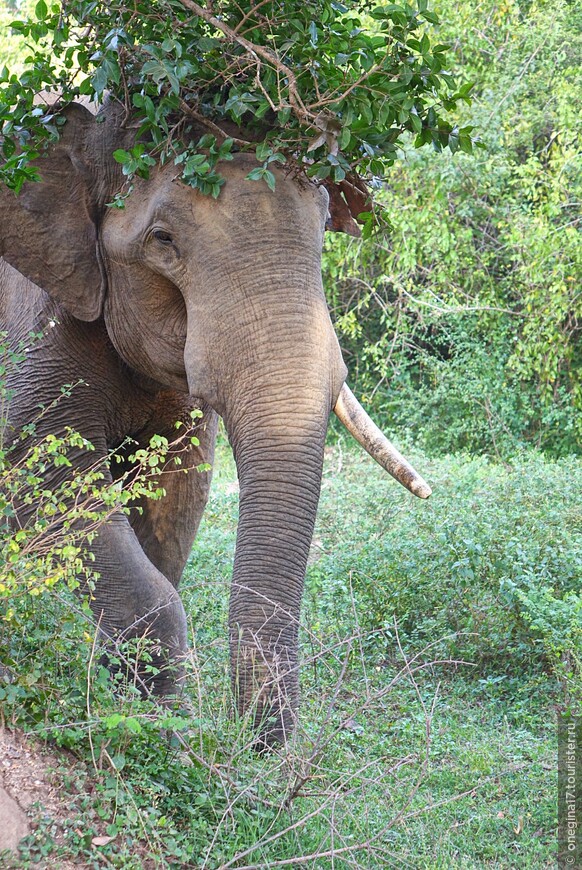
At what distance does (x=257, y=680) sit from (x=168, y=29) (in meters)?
2.54

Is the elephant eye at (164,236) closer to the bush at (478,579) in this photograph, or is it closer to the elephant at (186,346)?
the elephant at (186,346)

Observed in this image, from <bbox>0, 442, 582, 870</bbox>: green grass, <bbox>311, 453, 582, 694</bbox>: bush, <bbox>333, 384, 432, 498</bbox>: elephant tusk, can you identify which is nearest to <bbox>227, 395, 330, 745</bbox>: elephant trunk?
<bbox>0, 442, 582, 870</bbox>: green grass

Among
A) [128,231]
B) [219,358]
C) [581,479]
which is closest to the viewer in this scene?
[219,358]

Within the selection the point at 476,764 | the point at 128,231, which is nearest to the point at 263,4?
the point at 128,231

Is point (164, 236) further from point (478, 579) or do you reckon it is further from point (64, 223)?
point (478, 579)

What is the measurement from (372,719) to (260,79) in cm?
280

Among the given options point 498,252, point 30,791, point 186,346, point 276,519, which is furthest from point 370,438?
point 498,252

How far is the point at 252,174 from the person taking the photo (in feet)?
15.0

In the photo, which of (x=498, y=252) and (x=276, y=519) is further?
(x=498, y=252)

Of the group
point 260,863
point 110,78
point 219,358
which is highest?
point 110,78

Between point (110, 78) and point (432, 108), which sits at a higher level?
point (110, 78)

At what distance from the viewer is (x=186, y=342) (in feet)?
15.6

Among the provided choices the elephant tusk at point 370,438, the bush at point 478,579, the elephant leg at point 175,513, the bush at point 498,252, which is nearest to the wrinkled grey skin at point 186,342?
the elephant leg at point 175,513

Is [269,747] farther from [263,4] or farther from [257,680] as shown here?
[263,4]
